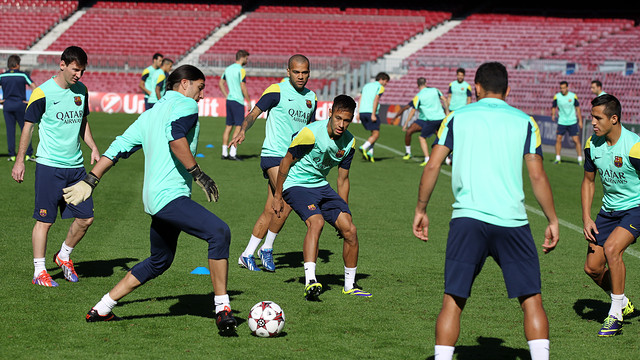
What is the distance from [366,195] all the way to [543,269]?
550 centimetres

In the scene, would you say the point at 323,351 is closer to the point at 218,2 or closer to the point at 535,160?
the point at 535,160

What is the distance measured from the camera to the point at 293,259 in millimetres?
8859

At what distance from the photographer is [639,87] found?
27.9 metres

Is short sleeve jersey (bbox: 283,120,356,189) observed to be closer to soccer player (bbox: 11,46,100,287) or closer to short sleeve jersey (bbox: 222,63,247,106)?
soccer player (bbox: 11,46,100,287)

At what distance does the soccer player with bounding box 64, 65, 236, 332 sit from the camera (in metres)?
5.69

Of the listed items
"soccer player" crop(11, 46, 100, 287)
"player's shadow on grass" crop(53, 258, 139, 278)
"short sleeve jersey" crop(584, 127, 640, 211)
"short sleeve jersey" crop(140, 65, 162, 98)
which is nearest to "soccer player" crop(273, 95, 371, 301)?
"soccer player" crop(11, 46, 100, 287)

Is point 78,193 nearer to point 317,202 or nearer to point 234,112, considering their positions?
point 317,202

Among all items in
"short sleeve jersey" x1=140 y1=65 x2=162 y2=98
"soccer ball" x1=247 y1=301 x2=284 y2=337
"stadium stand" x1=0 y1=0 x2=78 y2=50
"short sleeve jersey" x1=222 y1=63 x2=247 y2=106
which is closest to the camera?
"soccer ball" x1=247 y1=301 x2=284 y2=337

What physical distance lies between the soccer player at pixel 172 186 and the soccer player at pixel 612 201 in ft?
10.2

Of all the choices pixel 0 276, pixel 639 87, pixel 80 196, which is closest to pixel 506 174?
pixel 80 196

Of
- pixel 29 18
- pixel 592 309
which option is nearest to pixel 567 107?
pixel 592 309

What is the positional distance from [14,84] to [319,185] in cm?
1143

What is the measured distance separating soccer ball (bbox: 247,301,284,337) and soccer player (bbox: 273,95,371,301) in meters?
0.96

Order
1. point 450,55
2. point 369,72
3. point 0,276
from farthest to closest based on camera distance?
point 450,55 → point 369,72 → point 0,276
